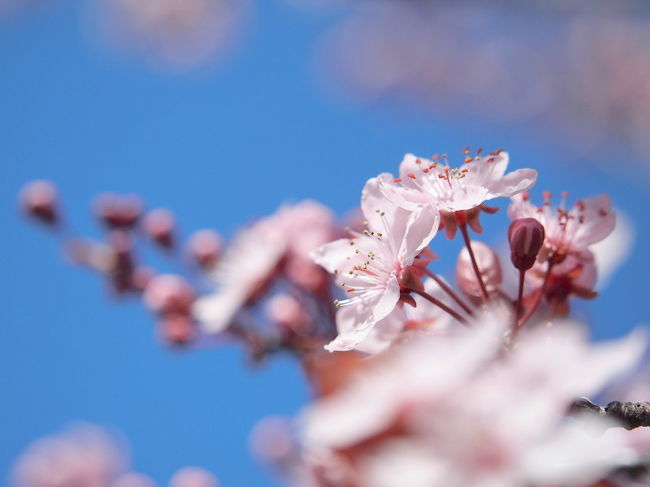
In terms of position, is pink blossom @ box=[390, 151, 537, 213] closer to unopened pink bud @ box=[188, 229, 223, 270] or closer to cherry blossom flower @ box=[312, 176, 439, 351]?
cherry blossom flower @ box=[312, 176, 439, 351]

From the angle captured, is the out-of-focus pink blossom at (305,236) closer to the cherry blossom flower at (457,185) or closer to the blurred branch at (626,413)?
the cherry blossom flower at (457,185)

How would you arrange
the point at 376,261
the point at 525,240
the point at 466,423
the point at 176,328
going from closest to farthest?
the point at 466,423
the point at 525,240
the point at 376,261
the point at 176,328

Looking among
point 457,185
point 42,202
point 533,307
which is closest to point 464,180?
point 457,185

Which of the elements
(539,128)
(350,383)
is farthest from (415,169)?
(539,128)

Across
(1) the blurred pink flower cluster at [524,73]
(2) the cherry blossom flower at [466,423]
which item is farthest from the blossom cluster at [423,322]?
(1) the blurred pink flower cluster at [524,73]

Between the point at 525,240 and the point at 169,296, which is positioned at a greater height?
the point at 169,296

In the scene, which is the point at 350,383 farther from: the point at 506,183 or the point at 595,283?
the point at 595,283

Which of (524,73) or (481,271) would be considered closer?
(481,271)

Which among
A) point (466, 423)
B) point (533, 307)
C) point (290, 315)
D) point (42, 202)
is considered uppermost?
point (42, 202)

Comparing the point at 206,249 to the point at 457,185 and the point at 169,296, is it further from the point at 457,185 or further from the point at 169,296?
the point at 457,185
